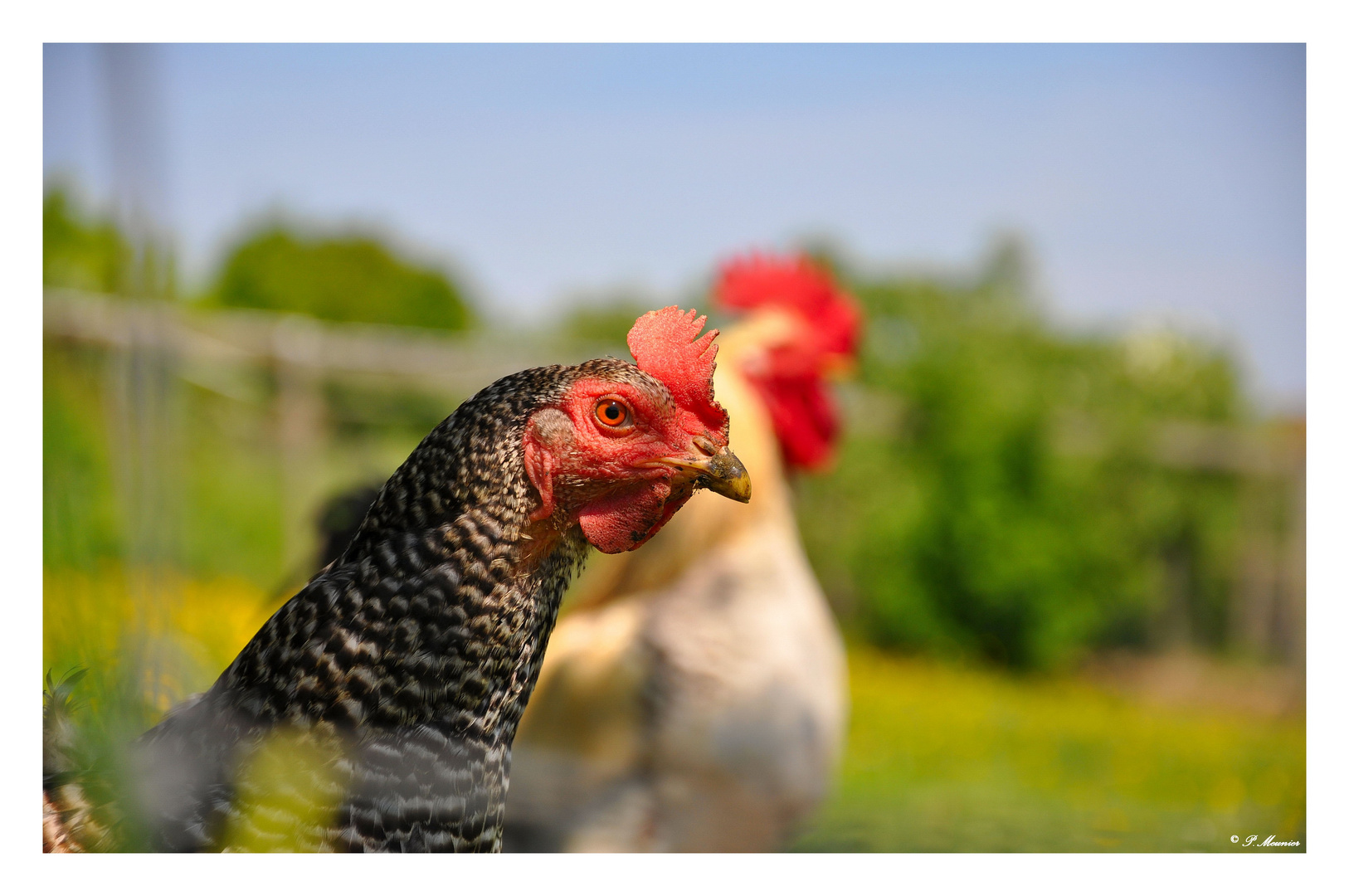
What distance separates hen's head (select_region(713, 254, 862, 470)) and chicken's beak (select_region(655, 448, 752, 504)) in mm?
1298

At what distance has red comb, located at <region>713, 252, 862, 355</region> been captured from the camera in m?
2.54

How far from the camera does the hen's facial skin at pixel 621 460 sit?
0.90 meters

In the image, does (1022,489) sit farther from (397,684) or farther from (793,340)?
(397,684)

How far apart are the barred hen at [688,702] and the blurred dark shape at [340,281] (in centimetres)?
606

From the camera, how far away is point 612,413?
3.05 ft

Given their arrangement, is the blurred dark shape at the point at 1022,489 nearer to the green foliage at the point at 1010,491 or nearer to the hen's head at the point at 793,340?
the green foliage at the point at 1010,491

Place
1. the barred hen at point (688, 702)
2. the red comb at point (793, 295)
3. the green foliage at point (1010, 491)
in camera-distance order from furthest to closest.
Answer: the green foliage at point (1010, 491) < the red comb at point (793, 295) < the barred hen at point (688, 702)

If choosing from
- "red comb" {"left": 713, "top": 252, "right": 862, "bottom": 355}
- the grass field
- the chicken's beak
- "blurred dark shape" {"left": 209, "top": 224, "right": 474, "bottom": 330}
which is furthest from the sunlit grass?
"blurred dark shape" {"left": 209, "top": 224, "right": 474, "bottom": 330}

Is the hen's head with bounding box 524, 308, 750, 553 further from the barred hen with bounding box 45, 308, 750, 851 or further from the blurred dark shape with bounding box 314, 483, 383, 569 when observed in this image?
the blurred dark shape with bounding box 314, 483, 383, 569

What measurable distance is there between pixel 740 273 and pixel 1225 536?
171 inches

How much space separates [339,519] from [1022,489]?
14.4ft

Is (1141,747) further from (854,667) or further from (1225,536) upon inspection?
(1225,536)

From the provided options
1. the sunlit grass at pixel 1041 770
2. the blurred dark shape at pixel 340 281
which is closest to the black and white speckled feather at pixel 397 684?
the sunlit grass at pixel 1041 770

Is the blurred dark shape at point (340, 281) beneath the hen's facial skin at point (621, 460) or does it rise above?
above
